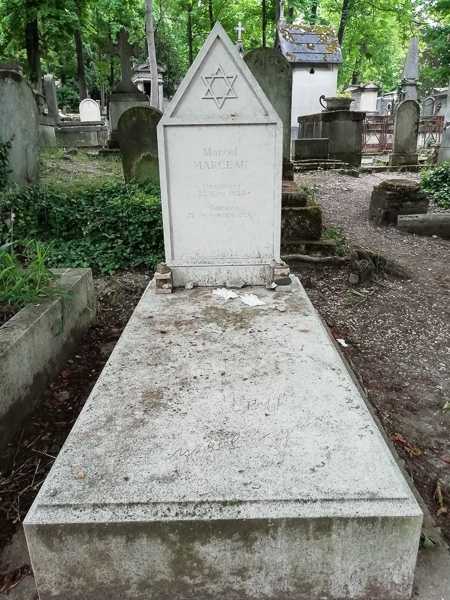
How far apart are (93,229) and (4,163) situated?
5.59 ft

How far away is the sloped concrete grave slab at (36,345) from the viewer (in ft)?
7.84

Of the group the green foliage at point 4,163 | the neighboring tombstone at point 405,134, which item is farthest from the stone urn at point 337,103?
the green foliage at point 4,163

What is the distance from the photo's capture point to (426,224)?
6.39 metres

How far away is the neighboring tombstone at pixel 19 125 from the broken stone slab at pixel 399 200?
514cm

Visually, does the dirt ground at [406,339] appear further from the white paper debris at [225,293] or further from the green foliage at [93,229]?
the green foliage at [93,229]

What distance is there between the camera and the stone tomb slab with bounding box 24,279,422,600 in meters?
1.37

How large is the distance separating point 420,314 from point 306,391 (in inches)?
97.9

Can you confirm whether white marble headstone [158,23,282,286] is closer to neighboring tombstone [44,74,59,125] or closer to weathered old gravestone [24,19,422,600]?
weathered old gravestone [24,19,422,600]

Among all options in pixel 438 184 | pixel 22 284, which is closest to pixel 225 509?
pixel 22 284

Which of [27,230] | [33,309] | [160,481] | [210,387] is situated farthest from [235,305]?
[27,230]

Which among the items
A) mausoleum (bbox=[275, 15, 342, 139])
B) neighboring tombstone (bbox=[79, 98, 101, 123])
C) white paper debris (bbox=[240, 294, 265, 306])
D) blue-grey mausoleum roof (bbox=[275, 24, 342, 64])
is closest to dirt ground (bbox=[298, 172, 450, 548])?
white paper debris (bbox=[240, 294, 265, 306])

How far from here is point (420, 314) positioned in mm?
4051

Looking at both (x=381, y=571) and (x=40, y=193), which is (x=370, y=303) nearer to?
(x=381, y=571)

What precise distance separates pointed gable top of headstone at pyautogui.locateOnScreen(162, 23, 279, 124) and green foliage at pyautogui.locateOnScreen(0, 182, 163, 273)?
2193 mm
